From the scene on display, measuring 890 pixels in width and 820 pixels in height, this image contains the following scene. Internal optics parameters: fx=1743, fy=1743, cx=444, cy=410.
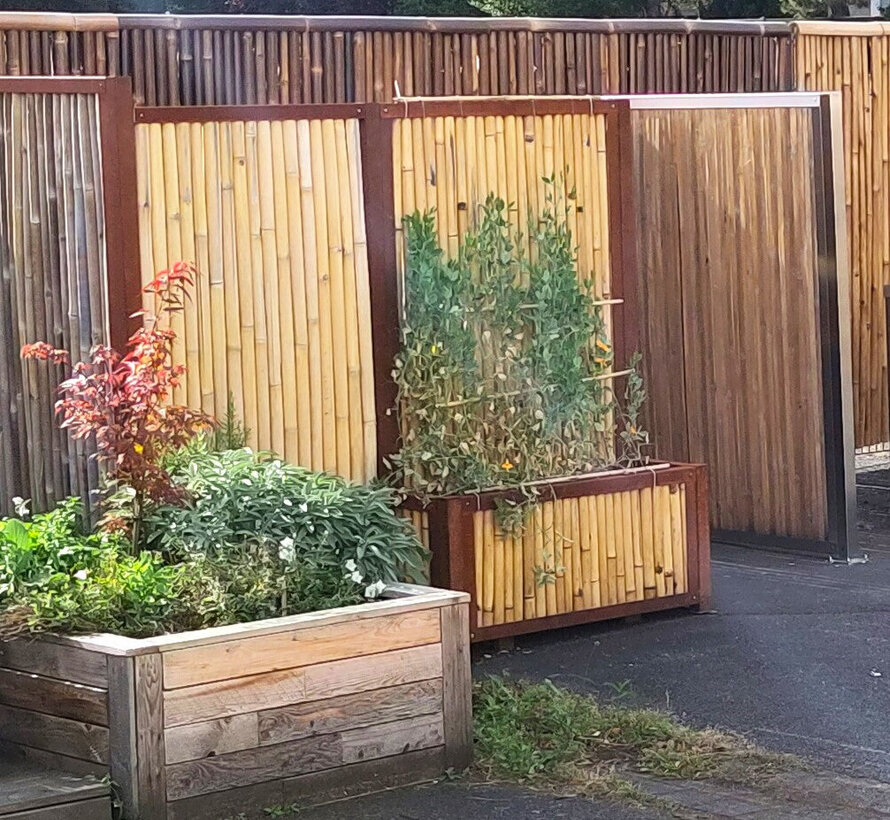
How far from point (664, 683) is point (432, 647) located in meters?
1.41

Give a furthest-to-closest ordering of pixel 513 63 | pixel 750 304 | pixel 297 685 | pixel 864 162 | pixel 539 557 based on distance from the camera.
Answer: pixel 864 162 < pixel 513 63 < pixel 750 304 < pixel 539 557 < pixel 297 685

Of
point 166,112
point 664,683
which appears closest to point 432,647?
point 664,683

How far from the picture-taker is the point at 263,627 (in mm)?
5035

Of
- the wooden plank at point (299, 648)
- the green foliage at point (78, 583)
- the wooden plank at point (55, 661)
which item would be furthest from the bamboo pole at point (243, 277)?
the wooden plank at point (55, 661)

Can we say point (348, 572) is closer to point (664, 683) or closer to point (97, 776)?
point (97, 776)

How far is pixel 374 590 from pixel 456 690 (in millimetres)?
402

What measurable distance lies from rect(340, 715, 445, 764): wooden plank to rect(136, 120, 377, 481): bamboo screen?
5.97 ft

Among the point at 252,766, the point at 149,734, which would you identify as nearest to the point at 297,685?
the point at 252,766

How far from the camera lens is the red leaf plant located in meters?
5.57

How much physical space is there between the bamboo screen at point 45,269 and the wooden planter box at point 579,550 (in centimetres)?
147

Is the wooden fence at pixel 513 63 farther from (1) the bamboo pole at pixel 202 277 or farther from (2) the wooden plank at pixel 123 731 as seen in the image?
(2) the wooden plank at pixel 123 731

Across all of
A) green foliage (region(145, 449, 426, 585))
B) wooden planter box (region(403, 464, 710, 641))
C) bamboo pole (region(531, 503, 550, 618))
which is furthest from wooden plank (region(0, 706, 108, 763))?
bamboo pole (region(531, 503, 550, 618))

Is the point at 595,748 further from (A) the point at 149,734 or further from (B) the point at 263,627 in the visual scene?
(A) the point at 149,734

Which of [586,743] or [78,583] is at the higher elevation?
[78,583]
